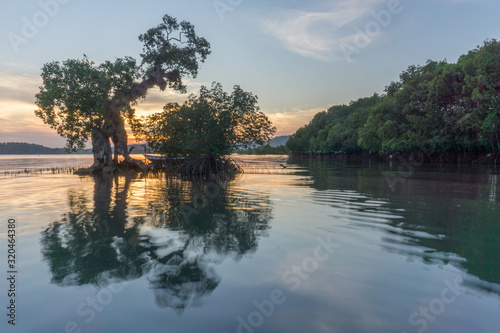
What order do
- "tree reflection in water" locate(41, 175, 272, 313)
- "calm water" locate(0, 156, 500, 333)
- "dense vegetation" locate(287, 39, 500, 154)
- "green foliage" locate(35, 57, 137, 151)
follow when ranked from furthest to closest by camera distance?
"dense vegetation" locate(287, 39, 500, 154) < "green foliage" locate(35, 57, 137, 151) < "tree reflection in water" locate(41, 175, 272, 313) < "calm water" locate(0, 156, 500, 333)

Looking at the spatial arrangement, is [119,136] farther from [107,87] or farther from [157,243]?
[157,243]

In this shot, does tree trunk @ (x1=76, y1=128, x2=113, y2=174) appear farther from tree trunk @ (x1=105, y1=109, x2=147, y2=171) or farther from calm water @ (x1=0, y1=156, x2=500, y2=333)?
calm water @ (x1=0, y1=156, x2=500, y2=333)

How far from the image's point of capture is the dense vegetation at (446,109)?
37.2 metres

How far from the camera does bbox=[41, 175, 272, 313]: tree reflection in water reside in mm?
5559

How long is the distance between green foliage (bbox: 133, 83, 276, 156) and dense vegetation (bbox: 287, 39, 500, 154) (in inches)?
1053

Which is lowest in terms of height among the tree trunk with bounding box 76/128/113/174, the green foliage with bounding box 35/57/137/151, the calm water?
the calm water

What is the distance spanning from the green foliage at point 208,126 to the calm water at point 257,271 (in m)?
20.3

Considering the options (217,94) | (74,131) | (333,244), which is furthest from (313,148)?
(333,244)

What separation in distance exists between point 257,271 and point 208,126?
26.4 meters

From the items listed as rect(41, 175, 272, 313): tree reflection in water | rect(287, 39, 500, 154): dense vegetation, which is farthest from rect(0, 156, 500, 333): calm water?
rect(287, 39, 500, 154): dense vegetation

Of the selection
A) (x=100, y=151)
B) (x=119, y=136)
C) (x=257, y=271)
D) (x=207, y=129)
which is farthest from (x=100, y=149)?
(x=257, y=271)

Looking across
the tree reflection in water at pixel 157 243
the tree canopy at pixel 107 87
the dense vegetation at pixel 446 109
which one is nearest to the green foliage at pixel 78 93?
the tree canopy at pixel 107 87

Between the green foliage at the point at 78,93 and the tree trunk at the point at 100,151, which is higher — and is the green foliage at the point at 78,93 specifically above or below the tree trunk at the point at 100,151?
above

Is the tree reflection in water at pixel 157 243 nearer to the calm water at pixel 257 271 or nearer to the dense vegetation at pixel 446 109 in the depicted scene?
the calm water at pixel 257 271
